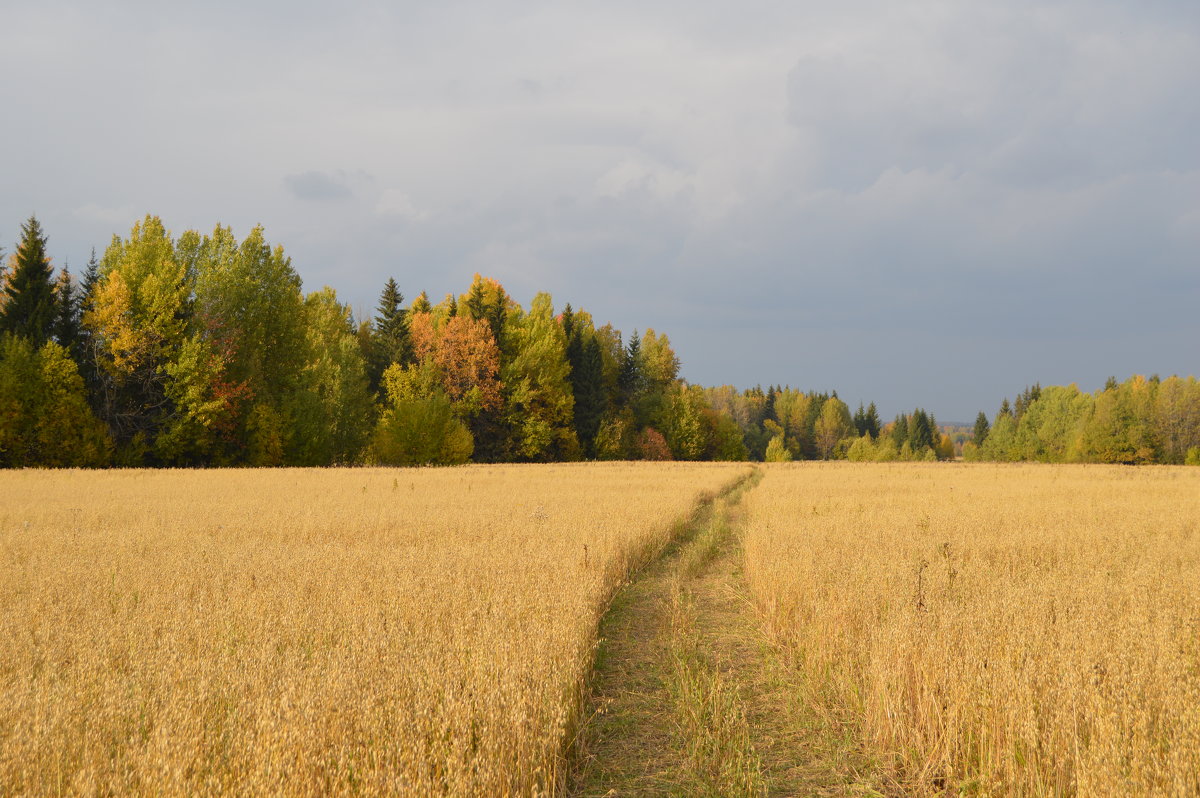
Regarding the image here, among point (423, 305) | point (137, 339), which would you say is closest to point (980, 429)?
point (423, 305)

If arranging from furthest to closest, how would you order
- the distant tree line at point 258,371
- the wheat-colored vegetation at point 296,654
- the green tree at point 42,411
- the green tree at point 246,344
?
the green tree at point 246,344
the distant tree line at point 258,371
the green tree at point 42,411
the wheat-colored vegetation at point 296,654

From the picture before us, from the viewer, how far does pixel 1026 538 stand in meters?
11.1

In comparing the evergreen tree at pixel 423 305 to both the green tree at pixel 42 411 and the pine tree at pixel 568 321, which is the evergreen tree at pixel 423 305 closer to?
the pine tree at pixel 568 321

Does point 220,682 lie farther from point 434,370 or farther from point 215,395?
point 434,370

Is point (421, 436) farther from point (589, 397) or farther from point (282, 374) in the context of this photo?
point (589, 397)

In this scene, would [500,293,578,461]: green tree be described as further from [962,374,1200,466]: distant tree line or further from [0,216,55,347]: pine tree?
[962,374,1200,466]: distant tree line

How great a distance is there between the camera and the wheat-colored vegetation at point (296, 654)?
11.6 feet

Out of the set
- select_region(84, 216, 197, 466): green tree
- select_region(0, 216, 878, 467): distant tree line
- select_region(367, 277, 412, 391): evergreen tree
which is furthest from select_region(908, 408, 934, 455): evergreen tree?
select_region(84, 216, 197, 466): green tree

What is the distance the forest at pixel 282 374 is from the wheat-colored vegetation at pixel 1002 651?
33.2 meters

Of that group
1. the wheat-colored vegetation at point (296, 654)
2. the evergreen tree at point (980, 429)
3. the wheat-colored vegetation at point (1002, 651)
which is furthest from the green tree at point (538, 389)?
the evergreen tree at point (980, 429)

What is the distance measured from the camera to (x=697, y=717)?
16.6 ft

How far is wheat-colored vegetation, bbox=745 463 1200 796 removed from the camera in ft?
12.8

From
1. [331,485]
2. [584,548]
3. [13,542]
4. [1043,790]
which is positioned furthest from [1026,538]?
[331,485]

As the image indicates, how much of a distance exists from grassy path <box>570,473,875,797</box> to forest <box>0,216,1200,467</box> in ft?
108
